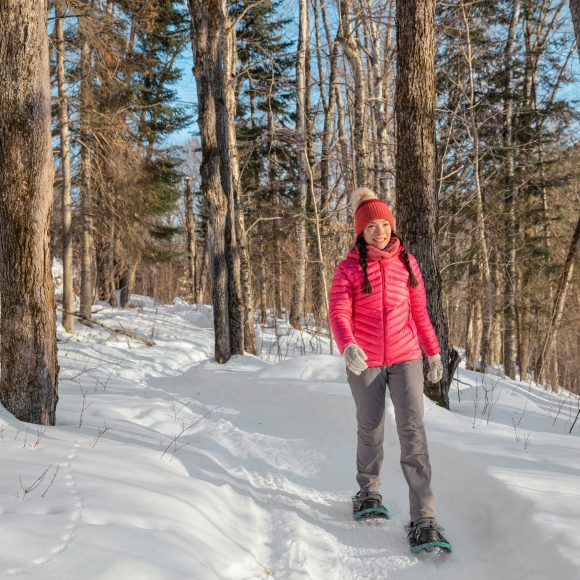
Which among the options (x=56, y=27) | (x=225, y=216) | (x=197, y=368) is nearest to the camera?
(x=197, y=368)

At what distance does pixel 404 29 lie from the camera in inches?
199

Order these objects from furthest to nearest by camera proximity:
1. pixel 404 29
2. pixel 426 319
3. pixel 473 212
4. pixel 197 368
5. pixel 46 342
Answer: pixel 473 212
pixel 197 368
pixel 404 29
pixel 46 342
pixel 426 319

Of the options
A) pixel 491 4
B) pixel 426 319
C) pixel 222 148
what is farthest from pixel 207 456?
pixel 491 4

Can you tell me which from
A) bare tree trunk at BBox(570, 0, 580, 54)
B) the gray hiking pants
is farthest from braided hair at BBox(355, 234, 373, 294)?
bare tree trunk at BBox(570, 0, 580, 54)

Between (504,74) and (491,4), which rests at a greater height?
(491,4)

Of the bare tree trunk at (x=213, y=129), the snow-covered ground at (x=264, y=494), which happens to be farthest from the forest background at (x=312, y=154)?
the snow-covered ground at (x=264, y=494)

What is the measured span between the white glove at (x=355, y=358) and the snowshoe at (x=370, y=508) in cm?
92

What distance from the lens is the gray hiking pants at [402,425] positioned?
2.67m

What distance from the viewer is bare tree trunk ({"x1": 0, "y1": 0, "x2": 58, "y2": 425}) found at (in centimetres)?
341

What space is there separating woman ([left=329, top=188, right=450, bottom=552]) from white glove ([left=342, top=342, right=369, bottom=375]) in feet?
0.04

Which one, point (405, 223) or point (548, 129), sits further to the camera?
point (548, 129)

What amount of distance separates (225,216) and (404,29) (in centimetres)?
420

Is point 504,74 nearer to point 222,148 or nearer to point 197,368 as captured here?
point 222,148

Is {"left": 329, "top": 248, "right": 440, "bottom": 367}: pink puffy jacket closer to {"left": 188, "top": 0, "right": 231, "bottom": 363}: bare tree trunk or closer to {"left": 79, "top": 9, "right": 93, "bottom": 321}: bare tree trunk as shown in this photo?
{"left": 188, "top": 0, "right": 231, "bottom": 363}: bare tree trunk
